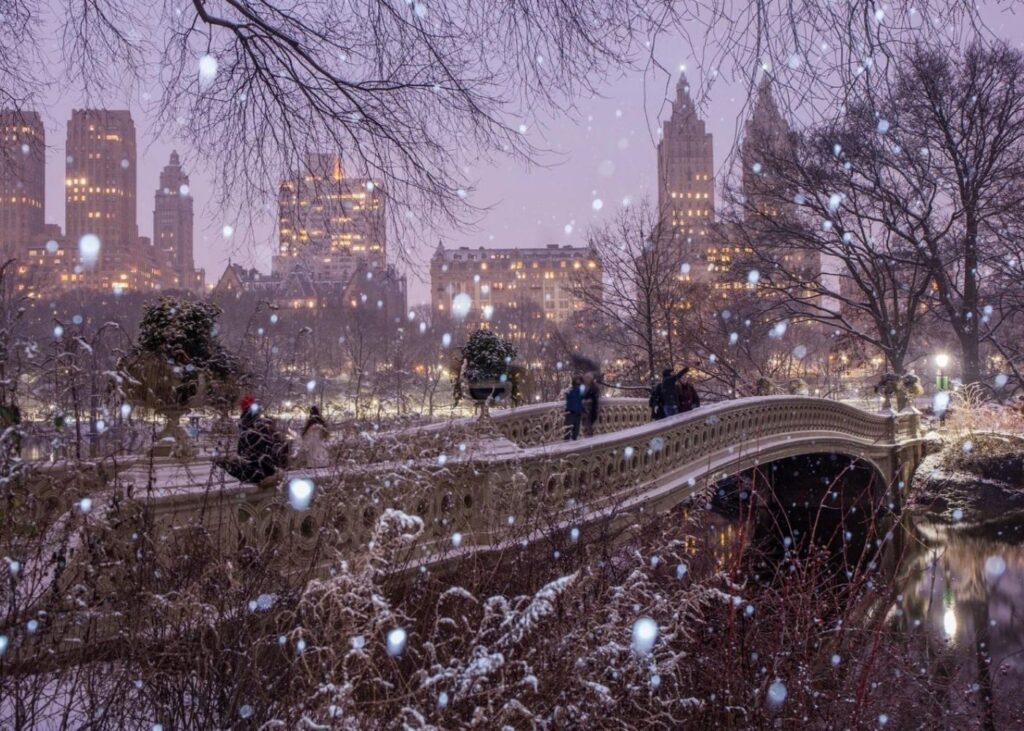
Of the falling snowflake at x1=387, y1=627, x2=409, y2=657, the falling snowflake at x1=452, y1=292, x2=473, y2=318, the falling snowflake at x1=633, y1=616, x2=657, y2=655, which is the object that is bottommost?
the falling snowflake at x1=633, y1=616, x2=657, y2=655

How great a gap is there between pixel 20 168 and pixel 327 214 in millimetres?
1961

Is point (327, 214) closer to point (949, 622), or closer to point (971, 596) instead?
point (949, 622)

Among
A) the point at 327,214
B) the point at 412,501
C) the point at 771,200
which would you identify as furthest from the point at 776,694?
the point at 771,200

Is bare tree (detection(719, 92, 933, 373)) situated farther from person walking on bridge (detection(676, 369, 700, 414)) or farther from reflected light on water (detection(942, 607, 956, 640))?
reflected light on water (detection(942, 607, 956, 640))

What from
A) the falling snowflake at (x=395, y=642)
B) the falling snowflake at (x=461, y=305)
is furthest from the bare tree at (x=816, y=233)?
the falling snowflake at (x=461, y=305)

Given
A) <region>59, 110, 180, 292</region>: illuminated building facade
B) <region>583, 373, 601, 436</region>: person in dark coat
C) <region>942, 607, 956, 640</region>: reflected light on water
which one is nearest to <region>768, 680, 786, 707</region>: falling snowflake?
<region>59, 110, 180, 292</region>: illuminated building facade

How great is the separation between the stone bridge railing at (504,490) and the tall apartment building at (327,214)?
136 cm

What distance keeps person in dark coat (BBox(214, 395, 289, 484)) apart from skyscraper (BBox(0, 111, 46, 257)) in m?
2.02

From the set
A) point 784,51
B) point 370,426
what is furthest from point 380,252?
point 784,51

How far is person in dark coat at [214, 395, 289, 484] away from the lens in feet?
16.2

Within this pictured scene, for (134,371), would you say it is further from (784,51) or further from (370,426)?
(784,51)

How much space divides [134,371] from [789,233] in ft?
66.9

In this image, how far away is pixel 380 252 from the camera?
5324 millimetres

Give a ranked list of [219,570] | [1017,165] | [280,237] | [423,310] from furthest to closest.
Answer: [423,310], [1017,165], [280,237], [219,570]
